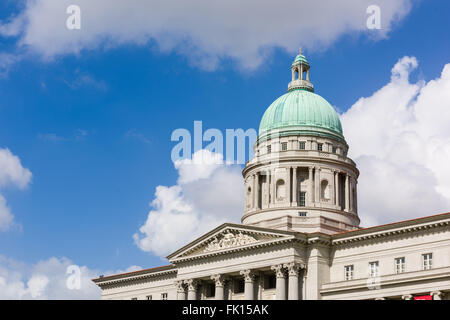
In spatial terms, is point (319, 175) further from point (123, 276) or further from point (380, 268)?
point (123, 276)

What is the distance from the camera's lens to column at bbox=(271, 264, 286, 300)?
68250mm

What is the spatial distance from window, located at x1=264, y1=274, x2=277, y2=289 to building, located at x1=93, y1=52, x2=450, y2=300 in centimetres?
12

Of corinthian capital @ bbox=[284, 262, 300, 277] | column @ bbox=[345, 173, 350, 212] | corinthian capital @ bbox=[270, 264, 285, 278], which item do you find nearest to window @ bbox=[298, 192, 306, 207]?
column @ bbox=[345, 173, 350, 212]

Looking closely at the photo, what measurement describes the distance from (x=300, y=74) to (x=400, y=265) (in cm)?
4026

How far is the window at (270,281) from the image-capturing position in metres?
72.9

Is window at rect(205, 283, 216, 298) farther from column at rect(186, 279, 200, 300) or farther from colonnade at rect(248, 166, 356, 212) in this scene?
colonnade at rect(248, 166, 356, 212)

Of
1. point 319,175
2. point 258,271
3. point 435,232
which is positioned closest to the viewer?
point 435,232

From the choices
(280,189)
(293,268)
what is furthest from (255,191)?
(293,268)
